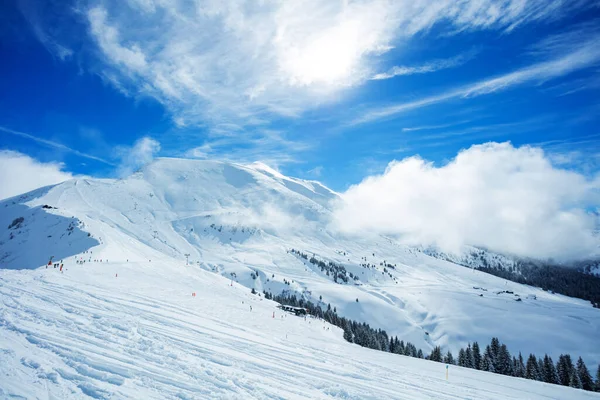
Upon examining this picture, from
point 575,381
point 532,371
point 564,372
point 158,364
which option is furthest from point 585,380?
point 158,364

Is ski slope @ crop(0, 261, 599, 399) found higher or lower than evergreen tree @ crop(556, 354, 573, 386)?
higher

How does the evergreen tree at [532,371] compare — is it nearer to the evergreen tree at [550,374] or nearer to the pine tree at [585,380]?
the evergreen tree at [550,374]

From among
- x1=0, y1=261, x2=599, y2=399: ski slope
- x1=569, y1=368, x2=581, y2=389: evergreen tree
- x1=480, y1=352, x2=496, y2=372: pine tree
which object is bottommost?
x1=480, y1=352, x2=496, y2=372: pine tree

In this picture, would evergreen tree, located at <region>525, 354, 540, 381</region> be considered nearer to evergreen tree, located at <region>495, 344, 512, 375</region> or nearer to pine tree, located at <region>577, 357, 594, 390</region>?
evergreen tree, located at <region>495, 344, 512, 375</region>

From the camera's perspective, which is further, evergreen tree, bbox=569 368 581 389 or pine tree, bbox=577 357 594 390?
pine tree, bbox=577 357 594 390

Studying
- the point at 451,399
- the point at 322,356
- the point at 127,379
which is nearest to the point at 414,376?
the point at 451,399

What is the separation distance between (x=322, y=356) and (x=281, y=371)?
578 centimetres

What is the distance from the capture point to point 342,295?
7279 inches

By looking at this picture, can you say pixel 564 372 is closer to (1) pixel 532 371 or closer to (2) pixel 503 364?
A: (1) pixel 532 371

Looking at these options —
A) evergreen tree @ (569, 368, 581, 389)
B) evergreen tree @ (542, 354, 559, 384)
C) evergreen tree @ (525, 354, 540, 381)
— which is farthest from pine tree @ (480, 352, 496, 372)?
evergreen tree @ (569, 368, 581, 389)

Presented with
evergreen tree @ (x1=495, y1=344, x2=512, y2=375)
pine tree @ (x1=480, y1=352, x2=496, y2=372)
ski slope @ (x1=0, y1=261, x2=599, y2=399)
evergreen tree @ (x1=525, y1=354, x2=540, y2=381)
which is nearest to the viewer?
ski slope @ (x1=0, y1=261, x2=599, y2=399)

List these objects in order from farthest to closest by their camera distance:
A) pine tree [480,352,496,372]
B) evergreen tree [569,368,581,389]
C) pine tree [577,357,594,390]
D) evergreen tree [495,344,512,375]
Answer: evergreen tree [495,344,512,375] → pine tree [480,352,496,372] → pine tree [577,357,594,390] → evergreen tree [569,368,581,389]

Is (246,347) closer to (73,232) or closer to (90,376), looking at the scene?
(90,376)

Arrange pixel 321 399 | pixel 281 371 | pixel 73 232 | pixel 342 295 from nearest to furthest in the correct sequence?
1. pixel 321 399
2. pixel 281 371
3. pixel 73 232
4. pixel 342 295
